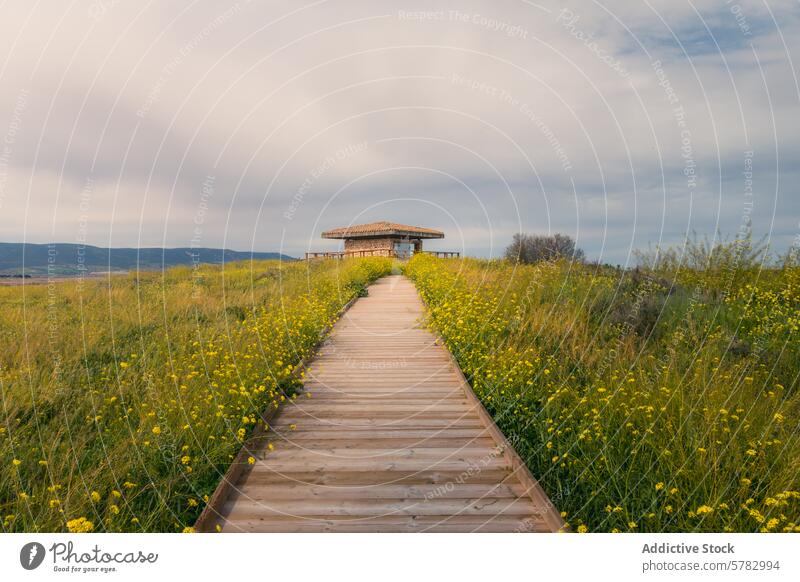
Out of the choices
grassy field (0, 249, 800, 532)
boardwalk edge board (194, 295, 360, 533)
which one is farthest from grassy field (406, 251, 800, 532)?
boardwalk edge board (194, 295, 360, 533)

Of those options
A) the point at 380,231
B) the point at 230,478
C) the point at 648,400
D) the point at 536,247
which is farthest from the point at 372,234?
the point at 230,478

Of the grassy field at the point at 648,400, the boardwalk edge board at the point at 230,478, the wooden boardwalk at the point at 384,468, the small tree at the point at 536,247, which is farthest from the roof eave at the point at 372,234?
the boardwalk edge board at the point at 230,478

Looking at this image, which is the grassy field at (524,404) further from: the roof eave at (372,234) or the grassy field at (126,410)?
the roof eave at (372,234)

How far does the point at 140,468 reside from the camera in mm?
3496

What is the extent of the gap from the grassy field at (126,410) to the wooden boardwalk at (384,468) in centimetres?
40

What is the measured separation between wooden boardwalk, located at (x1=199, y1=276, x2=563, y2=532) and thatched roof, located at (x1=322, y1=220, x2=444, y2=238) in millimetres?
34818

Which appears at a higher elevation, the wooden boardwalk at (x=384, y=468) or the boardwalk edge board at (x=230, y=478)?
the boardwalk edge board at (x=230, y=478)

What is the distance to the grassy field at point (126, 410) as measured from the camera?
3.13m

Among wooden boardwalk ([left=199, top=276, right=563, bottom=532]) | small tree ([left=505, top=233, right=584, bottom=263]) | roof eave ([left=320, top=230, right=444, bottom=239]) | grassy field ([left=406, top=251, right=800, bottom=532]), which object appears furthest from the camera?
roof eave ([left=320, top=230, right=444, bottom=239])

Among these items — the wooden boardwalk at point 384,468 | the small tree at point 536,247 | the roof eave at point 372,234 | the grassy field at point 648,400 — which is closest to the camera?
the grassy field at point 648,400

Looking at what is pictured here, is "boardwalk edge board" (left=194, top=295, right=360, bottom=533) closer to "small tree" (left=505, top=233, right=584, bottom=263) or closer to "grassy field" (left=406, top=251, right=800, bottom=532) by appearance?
"grassy field" (left=406, top=251, right=800, bottom=532)

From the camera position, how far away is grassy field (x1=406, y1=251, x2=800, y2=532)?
311 cm
